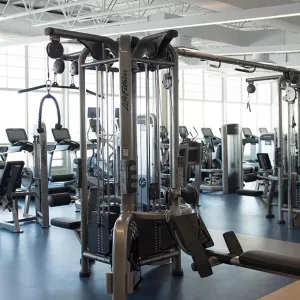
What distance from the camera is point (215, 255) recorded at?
11.3ft

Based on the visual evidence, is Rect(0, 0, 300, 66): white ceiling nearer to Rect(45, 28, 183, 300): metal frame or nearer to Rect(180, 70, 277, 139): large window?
Rect(45, 28, 183, 300): metal frame

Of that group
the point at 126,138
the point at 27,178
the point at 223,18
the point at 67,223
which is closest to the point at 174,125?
the point at 126,138

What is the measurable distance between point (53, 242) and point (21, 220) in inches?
51.2

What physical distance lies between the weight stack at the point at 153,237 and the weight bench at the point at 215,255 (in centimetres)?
46

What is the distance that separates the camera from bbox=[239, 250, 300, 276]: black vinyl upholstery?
105 inches

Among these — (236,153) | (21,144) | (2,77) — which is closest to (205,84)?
(236,153)

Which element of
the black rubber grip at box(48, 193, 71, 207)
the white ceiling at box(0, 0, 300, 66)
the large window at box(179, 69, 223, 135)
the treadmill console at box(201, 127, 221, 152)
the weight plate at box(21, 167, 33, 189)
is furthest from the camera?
the large window at box(179, 69, 223, 135)

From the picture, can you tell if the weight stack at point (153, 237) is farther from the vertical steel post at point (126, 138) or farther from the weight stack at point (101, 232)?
the vertical steel post at point (126, 138)

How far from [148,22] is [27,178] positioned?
312 centimetres

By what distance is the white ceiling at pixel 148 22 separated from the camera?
7.77 meters

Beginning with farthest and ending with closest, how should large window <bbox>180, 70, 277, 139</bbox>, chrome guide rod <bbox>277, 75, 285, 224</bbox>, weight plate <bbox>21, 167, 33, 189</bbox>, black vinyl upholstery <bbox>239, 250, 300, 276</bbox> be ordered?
large window <bbox>180, 70, 277, 139</bbox> < weight plate <bbox>21, 167, 33, 189</bbox> < chrome guide rod <bbox>277, 75, 285, 224</bbox> < black vinyl upholstery <bbox>239, 250, 300, 276</bbox>

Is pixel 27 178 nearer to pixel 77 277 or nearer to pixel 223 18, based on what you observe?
pixel 77 277

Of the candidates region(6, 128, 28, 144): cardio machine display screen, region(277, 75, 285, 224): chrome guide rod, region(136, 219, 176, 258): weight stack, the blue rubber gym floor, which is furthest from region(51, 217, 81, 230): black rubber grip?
region(6, 128, 28, 144): cardio machine display screen

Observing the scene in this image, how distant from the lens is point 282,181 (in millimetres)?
6523
